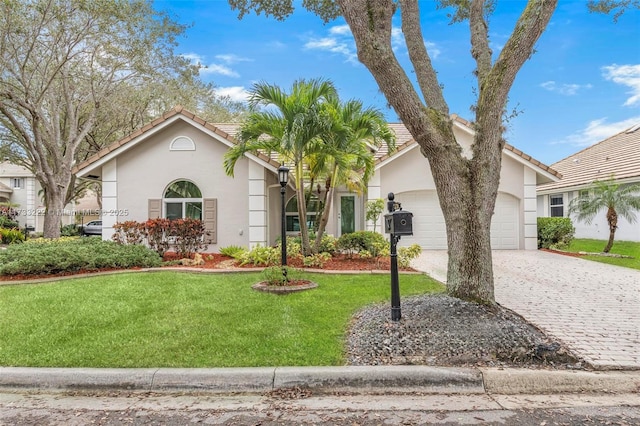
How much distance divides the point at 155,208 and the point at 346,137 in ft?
21.8

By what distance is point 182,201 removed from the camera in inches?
468

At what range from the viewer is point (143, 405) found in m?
3.48

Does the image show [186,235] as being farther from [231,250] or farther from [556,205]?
[556,205]

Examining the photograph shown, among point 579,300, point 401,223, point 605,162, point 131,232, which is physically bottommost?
point 579,300

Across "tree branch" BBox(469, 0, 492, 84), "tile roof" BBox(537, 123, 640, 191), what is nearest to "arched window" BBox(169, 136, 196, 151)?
"tree branch" BBox(469, 0, 492, 84)

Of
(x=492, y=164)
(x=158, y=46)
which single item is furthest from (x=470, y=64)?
(x=158, y=46)

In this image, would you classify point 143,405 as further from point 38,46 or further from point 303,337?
point 38,46

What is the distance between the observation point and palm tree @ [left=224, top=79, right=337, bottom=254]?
8.62 m

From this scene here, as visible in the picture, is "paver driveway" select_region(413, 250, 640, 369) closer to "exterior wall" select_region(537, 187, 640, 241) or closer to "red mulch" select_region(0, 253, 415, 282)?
"red mulch" select_region(0, 253, 415, 282)

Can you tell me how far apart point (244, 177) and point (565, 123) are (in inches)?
530

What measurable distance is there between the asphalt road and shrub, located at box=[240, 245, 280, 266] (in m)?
5.72

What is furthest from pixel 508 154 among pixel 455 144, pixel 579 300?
pixel 455 144

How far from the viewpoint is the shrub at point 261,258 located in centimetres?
941

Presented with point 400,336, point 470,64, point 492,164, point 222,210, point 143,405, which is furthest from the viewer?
point 222,210
